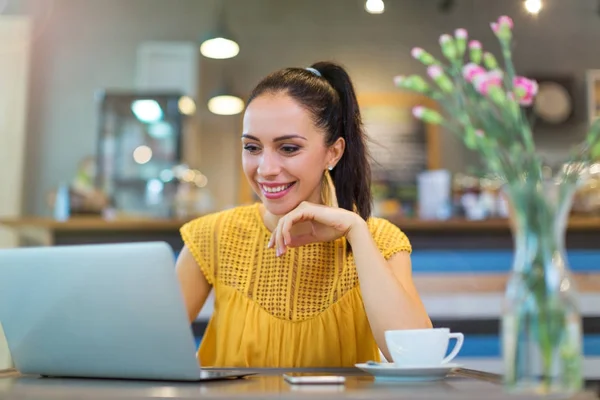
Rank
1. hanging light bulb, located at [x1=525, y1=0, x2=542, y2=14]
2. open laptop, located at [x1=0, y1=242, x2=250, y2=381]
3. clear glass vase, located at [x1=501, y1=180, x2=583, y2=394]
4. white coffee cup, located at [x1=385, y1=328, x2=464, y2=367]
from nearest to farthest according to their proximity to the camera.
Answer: clear glass vase, located at [x1=501, y1=180, x2=583, y2=394], open laptop, located at [x1=0, y1=242, x2=250, y2=381], white coffee cup, located at [x1=385, y1=328, x2=464, y2=367], hanging light bulb, located at [x1=525, y1=0, x2=542, y2=14]

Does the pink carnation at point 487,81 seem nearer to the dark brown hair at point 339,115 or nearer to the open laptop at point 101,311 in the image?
the dark brown hair at point 339,115

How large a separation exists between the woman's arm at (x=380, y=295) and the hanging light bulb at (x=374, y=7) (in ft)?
13.2

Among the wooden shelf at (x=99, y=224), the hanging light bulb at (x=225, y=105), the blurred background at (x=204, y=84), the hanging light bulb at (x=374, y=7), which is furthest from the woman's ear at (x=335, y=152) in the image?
the hanging light bulb at (x=374, y=7)

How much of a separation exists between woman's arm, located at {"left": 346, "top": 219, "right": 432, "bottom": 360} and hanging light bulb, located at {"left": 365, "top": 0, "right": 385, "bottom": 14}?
13.2 feet

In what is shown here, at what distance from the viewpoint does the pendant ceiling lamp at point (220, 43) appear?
4828 mm

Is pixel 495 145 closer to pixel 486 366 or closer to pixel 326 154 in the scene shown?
pixel 326 154

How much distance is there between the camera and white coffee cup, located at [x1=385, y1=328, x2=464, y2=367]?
0.96 metres

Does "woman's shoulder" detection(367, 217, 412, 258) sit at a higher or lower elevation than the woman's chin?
lower

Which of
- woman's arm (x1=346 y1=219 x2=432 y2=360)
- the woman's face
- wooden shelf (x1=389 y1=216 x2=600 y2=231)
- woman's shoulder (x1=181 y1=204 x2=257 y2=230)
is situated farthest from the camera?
wooden shelf (x1=389 y1=216 x2=600 y2=231)

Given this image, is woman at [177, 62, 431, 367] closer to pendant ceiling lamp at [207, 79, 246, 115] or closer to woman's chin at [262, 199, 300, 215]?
woman's chin at [262, 199, 300, 215]

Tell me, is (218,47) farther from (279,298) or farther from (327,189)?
(279,298)

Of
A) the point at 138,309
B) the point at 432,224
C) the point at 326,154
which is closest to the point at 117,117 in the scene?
the point at 432,224

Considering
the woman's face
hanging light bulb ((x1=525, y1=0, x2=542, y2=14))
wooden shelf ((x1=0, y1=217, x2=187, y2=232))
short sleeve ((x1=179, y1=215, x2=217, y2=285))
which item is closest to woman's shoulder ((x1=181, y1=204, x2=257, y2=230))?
short sleeve ((x1=179, y1=215, x2=217, y2=285))

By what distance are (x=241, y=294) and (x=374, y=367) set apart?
25.6 inches
